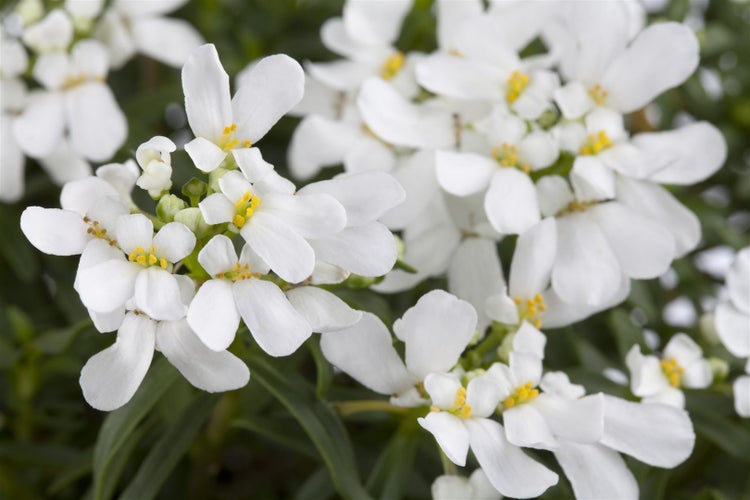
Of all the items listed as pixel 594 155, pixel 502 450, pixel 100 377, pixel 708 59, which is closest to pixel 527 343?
pixel 502 450

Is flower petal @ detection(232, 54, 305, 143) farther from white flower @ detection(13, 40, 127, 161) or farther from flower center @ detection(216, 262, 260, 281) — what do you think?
white flower @ detection(13, 40, 127, 161)

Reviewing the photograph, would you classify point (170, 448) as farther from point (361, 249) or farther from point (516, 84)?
point (516, 84)

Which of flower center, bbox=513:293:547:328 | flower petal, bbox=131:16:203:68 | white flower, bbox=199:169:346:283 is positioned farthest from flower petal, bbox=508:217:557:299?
flower petal, bbox=131:16:203:68

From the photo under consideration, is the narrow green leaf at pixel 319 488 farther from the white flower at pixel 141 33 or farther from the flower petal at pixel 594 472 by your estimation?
the white flower at pixel 141 33

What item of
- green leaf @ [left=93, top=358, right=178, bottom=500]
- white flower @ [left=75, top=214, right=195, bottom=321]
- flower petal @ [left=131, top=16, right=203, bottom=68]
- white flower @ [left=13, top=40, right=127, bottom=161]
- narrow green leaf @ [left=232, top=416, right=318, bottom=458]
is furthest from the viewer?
flower petal @ [left=131, top=16, right=203, bottom=68]

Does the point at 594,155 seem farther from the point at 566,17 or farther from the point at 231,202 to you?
the point at 231,202

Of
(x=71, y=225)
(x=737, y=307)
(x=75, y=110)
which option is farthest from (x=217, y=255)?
(x=737, y=307)
